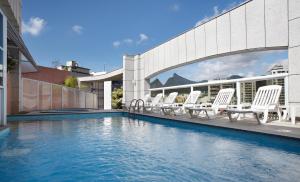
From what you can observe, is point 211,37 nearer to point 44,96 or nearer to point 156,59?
point 156,59

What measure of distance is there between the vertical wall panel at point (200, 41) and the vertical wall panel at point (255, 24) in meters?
2.47

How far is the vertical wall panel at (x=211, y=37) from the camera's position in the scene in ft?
32.6

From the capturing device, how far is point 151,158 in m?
4.10

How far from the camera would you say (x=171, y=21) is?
19.6 m

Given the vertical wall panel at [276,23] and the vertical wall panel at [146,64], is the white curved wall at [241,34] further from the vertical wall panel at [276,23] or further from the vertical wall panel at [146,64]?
the vertical wall panel at [146,64]

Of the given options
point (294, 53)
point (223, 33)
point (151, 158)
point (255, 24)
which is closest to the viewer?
point (151, 158)

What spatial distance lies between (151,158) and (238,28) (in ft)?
22.0

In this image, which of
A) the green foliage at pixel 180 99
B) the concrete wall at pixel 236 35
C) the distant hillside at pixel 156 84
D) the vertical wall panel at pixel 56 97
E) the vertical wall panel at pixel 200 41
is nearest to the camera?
the concrete wall at pixel 236 35

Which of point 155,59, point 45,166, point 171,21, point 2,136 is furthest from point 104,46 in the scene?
point 45,166

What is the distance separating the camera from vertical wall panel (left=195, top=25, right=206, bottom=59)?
10.6 m

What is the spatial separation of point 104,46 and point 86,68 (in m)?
21.3

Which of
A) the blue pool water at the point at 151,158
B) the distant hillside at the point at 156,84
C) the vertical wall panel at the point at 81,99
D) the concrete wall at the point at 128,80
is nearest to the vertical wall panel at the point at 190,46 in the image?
the distant hillside at the point at 156,84

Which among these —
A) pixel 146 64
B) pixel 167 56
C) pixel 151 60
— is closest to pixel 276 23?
pixel 167 56

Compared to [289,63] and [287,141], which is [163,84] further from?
[287,141]
